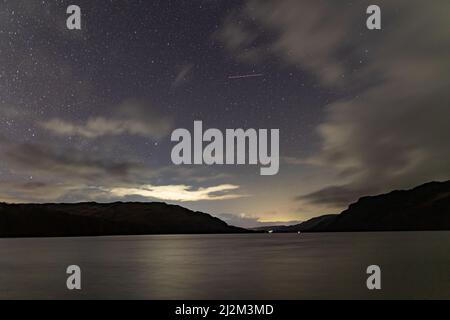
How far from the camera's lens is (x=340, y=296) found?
2634 cm

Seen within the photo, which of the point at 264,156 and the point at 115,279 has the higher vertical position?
the point at 264,156

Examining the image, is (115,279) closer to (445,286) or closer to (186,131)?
(186,131)

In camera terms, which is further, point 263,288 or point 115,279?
point 115,279
